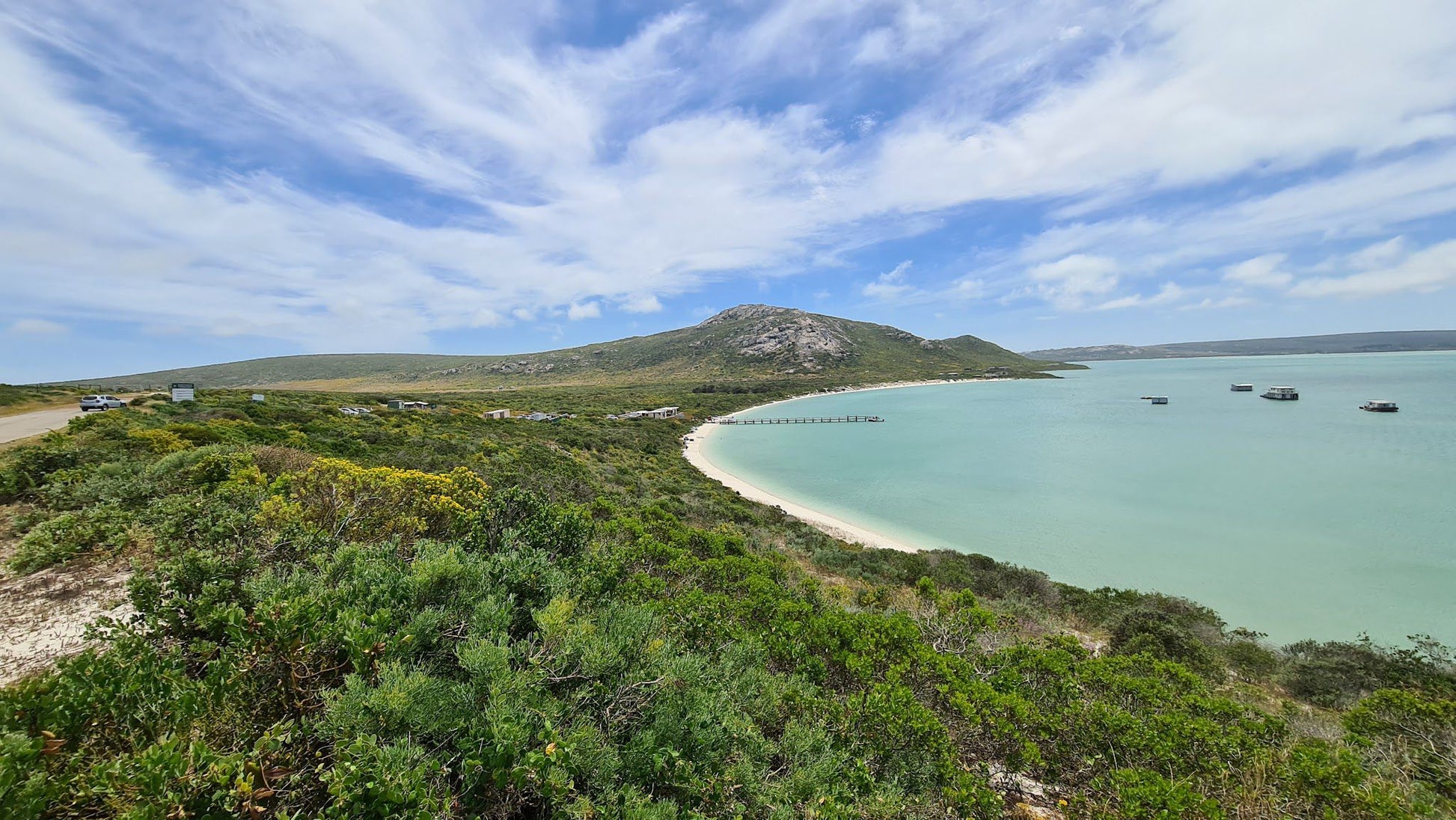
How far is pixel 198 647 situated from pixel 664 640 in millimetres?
3018

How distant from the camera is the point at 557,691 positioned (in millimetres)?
3396

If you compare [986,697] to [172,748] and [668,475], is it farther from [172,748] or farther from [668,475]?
[668,475]

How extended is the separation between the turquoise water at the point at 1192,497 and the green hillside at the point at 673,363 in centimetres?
7138

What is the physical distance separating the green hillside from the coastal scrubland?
352 feet

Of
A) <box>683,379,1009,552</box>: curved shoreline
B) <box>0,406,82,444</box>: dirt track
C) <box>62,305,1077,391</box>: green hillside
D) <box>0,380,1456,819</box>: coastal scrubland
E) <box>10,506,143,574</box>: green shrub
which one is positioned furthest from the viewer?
<box>62,305,1077,391</box>: green hillside

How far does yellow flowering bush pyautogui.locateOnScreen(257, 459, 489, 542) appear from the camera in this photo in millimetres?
5852

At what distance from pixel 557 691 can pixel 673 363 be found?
131 m

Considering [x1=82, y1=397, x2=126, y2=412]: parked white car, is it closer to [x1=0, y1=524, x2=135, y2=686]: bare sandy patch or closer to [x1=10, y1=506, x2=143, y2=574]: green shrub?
[x1=10, y1=506, x2=143, y2=574]: green shrub

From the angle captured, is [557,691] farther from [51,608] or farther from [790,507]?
[790,507]

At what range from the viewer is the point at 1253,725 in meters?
4.31

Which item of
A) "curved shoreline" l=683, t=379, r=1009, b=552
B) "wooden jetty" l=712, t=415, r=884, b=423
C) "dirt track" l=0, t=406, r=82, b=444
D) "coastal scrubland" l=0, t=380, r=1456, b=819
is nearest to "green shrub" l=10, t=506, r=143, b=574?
"coastal scrubland" l=0, t=380, r=1456, b=819

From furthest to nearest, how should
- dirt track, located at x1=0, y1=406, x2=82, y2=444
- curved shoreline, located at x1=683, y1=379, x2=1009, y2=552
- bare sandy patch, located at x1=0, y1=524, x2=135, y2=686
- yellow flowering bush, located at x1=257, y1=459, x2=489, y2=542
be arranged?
curved shoreline, located at x1=683, y1=379, x2=1009, y2=552 < dirt track, located at x1=0, y1=406, x2=82, y2=444 < yellow flowering bush, located at x1=257, y1=459, x2=489, y2=542 < bare sandy patch, located at x1=0, y1=524, x2=135, y2=686

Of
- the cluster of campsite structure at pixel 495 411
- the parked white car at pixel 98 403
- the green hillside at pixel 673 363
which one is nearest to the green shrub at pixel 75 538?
the cluster of campsite structure at pixel 495 411

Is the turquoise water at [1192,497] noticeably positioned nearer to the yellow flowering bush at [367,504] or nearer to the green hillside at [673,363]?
the yellow flowering bush at [367,504]
